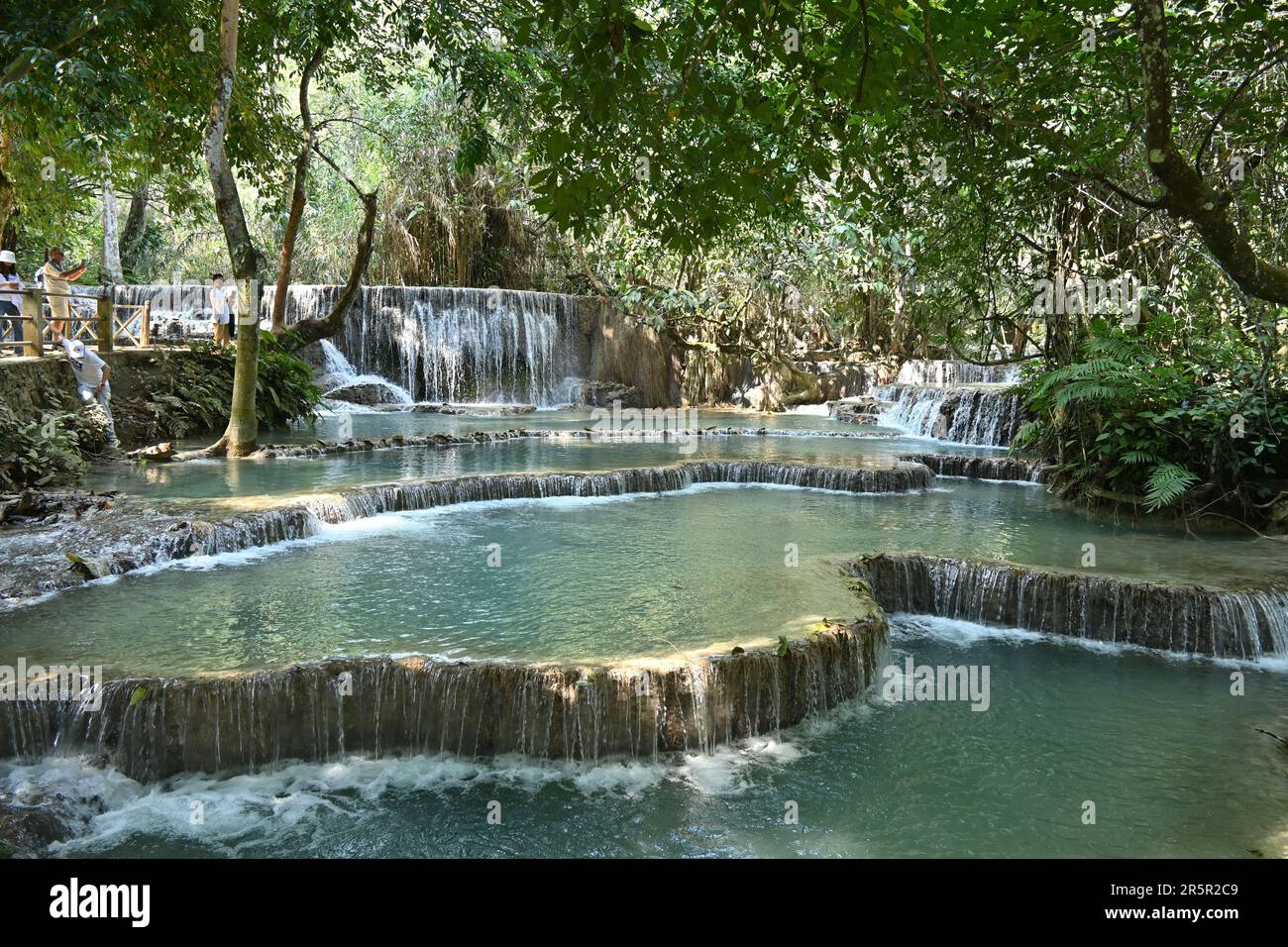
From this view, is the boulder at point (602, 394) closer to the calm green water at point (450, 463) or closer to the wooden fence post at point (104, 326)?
the calm green water at point (450, 463)

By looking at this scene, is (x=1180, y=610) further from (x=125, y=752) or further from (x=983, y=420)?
(x=983, y=420)

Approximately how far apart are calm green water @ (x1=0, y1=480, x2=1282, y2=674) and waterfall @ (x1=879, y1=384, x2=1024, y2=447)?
5456 millimetres

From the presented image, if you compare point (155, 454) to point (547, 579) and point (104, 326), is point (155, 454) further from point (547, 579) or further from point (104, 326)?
point (547, 579)

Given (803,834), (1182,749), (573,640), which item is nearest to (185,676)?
(573,640)

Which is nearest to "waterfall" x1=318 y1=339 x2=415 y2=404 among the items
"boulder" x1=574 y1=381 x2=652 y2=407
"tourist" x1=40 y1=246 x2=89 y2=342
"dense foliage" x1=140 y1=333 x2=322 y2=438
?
"dense foliage" x1=140 y1=333 x2=322 y2=438

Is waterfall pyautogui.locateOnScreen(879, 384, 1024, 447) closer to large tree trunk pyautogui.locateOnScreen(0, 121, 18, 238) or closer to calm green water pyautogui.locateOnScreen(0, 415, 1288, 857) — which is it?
calm green water pyautogui.locateOnScreen(0, 415, 1288, 857)

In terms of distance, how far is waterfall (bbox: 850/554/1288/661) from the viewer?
7344 millimetres

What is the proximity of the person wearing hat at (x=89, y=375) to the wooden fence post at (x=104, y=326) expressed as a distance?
0.81 metres

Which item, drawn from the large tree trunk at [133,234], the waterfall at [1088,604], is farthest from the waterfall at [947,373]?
the large tree trunk at [133,234]

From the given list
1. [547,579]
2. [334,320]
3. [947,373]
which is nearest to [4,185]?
[334,320]

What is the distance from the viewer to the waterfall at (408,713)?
5172mm

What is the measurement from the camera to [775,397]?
80.8 feet

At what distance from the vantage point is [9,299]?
13.3m
